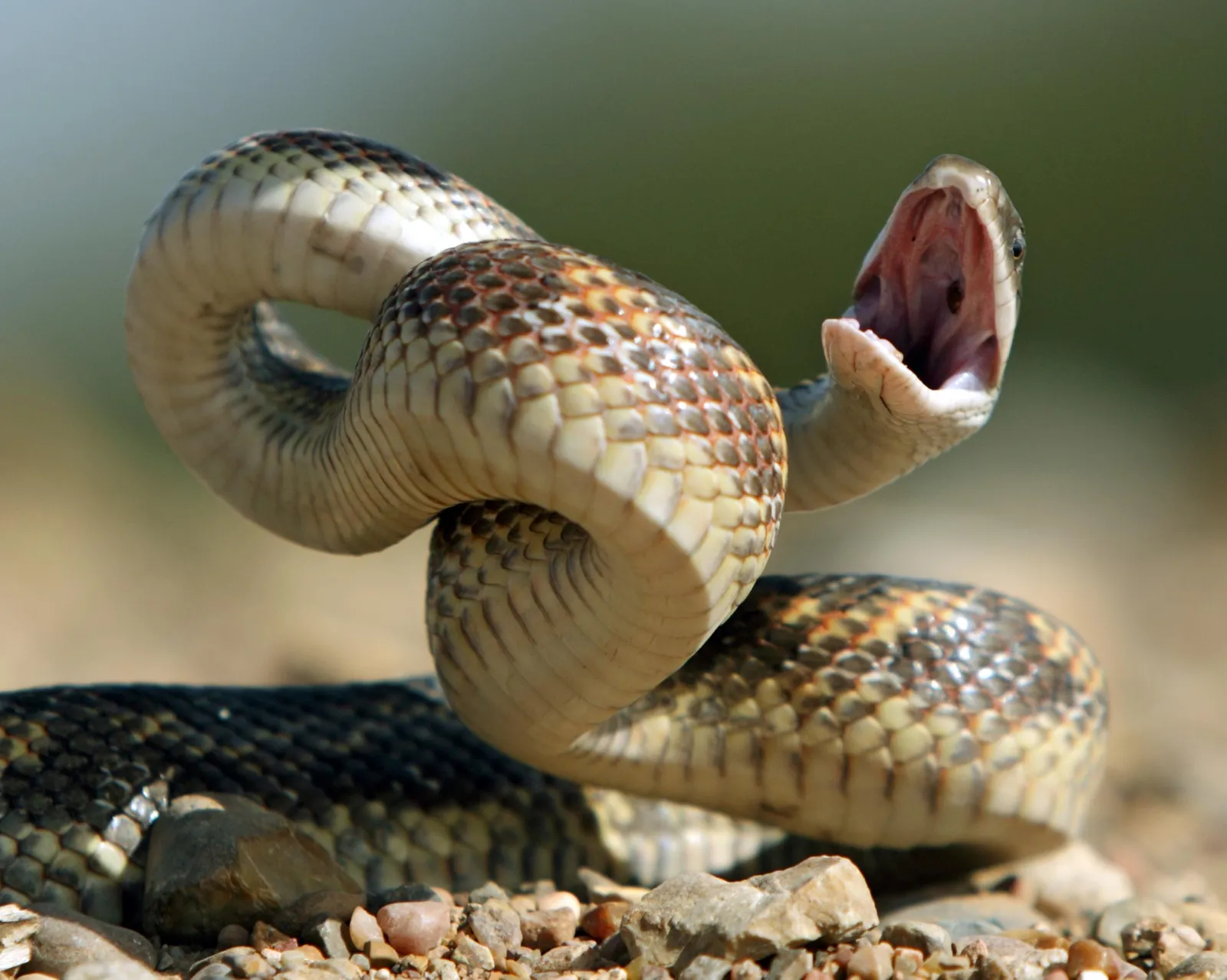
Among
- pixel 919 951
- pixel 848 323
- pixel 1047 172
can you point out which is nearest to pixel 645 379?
pixel 848 323

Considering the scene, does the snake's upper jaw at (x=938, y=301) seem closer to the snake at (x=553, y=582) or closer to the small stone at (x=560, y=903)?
the snake at (x=553, y=582)

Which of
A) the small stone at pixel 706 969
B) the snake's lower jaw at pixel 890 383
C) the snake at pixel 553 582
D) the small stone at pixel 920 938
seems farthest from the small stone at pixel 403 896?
the snake's lower jaw at pixel 890 383

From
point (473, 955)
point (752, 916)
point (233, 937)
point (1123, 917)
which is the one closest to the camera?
point (752, 916)

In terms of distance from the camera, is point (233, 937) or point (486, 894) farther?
point (486, 894)

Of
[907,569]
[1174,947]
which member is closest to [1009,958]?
[1174,947]

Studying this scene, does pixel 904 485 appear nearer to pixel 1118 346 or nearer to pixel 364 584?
pixel 1118 346

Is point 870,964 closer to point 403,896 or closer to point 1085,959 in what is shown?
point 1085,959

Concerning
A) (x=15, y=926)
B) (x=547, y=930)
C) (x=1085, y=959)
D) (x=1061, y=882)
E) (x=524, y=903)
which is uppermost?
(x=1085, y=959)
